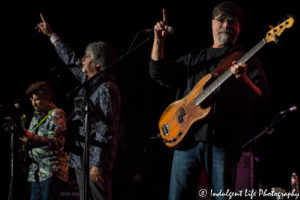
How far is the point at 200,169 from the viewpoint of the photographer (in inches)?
98.1

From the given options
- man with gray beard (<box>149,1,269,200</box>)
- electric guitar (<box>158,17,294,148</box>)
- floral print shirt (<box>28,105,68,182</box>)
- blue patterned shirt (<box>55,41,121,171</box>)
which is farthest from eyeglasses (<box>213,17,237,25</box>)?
floral print shirt (<box>28,105,68,182</box>)

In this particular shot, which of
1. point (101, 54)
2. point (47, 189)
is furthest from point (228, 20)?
point (47, 189)

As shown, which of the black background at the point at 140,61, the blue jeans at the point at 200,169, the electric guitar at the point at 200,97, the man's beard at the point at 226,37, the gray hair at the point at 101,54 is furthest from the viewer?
the black background at the point at 140,61

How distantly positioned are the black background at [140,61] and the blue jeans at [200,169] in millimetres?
3561

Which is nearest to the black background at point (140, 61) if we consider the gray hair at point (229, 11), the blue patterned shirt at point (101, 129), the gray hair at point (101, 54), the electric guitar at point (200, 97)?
the gray hair at point (101, 54)

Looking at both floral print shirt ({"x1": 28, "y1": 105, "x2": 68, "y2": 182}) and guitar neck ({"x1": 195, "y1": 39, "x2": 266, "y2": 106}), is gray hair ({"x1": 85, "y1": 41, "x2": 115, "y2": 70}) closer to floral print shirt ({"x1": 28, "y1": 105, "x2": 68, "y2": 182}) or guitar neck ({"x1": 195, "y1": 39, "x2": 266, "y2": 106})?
floral print shirt ({"x1": 28, "y1": 105, "x2": 68, "y2": 182})

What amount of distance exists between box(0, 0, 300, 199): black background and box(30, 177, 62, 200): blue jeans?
6.76ft

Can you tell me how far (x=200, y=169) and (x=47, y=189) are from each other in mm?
1793

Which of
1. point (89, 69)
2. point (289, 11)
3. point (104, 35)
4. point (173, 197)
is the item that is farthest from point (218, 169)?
point (104, 35)

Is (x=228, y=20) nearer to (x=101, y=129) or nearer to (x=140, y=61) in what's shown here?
(x=101, y=129)

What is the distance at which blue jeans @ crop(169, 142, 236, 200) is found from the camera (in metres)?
2.34

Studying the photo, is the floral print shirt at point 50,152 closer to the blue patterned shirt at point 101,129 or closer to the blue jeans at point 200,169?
the blue patterned shirt at point 101,129

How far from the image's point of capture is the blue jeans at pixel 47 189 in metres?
3.55

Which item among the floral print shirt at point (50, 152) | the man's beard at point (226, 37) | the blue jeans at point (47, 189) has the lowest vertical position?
the blue jeans at point (47, 189)
